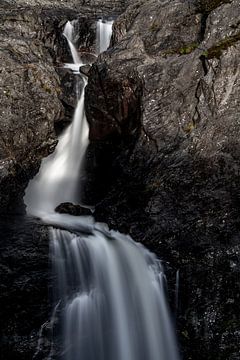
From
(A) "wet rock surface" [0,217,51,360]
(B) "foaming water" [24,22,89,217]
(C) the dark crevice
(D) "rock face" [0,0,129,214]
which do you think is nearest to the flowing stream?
(A) "wet rock surface" [0,217,51,360]

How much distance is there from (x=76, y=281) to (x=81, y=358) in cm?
151

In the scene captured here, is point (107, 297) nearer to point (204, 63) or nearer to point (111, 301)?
point (111, 301)

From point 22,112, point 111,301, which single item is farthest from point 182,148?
point 22,112

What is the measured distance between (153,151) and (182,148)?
35.6 inches

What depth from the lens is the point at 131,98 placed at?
1309 centimetres

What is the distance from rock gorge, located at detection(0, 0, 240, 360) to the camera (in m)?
8.37

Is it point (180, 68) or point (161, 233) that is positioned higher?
point (180, 68)

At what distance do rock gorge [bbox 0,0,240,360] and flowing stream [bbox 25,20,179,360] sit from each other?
0.30 metres

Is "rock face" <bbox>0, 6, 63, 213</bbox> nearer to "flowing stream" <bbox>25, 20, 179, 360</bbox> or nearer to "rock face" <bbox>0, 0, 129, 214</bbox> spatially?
"rock face" <bbox>0, 0, 129, 214</bbox>

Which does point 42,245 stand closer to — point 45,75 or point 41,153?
point 41,153

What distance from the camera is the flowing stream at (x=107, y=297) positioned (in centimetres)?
805

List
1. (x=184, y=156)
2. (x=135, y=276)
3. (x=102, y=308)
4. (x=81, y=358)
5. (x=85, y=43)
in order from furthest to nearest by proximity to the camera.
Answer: (x=85, y=43), (x=184, y=156), (x=135, y=276), (x=102, y=308), (x=81, y=358)

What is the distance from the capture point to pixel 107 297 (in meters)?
8.61

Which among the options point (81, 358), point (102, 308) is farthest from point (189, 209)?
point (81, 358)
